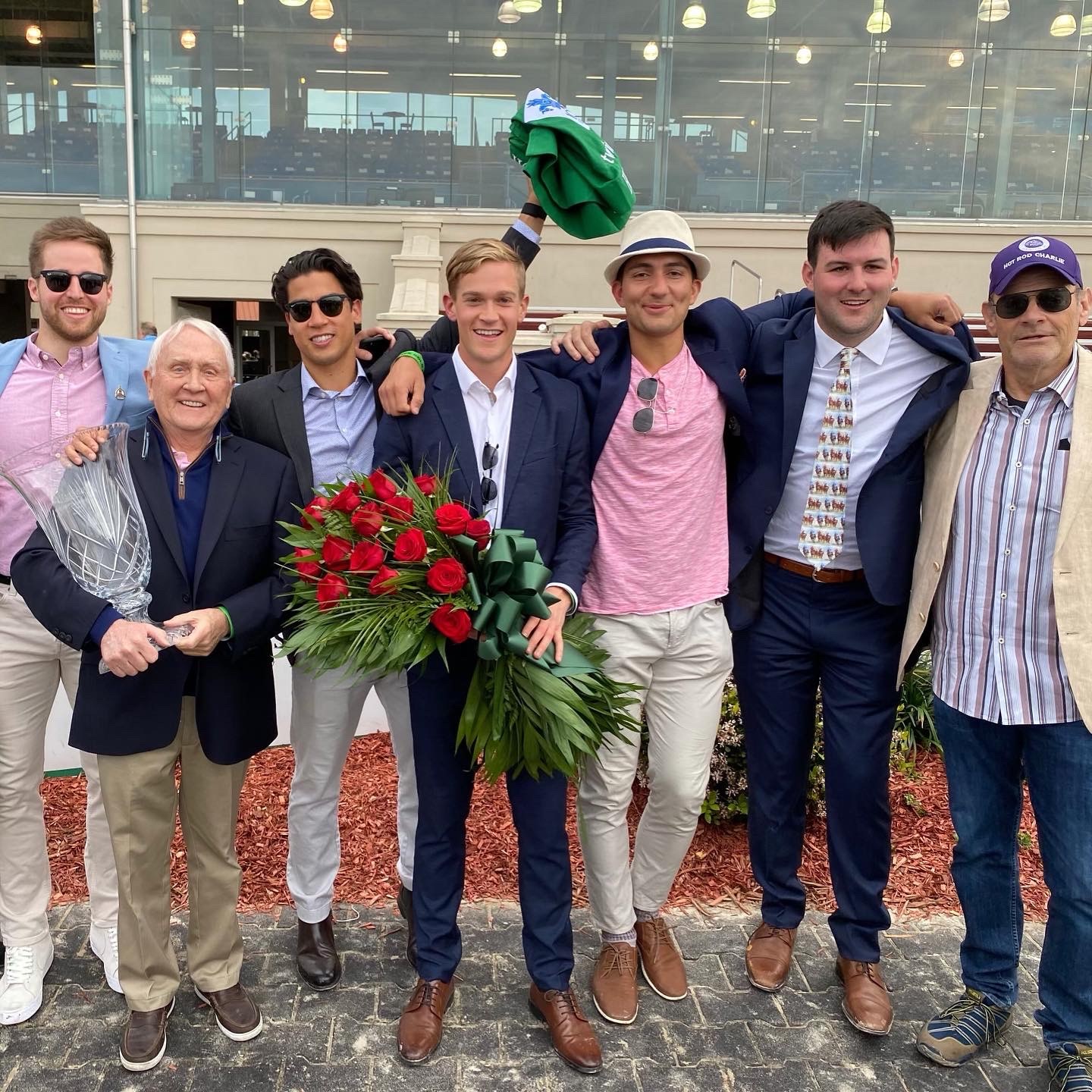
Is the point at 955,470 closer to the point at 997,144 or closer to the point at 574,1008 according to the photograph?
the point at 574,1008

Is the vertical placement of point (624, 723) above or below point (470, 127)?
below

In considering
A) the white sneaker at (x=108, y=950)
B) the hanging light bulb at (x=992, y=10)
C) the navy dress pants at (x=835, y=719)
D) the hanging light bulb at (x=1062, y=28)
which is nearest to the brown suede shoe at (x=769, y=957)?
the navy dress pants at (x=835, y=719)

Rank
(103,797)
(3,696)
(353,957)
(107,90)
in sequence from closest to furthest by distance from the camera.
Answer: (103,797), (3,696), (353,957), (107,90)

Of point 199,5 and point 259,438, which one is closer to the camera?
point 259,438

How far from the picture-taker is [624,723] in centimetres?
326

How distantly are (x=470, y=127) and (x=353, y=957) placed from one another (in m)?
15.2

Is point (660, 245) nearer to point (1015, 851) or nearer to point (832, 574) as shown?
point (832, 574)

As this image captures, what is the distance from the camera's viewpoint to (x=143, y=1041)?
3.18 m

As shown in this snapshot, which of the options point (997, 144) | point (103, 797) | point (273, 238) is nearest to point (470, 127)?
point (273, 238)

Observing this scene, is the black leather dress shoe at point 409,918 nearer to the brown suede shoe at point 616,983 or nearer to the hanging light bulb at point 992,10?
the brown suede shoe at point 616,983

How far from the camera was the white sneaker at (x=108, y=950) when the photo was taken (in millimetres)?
3542

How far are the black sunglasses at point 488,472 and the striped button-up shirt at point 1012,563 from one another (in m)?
Result: 1.53

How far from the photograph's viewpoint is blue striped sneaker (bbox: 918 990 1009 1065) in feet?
10.8

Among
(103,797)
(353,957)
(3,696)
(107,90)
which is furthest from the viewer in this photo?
(107,90)
